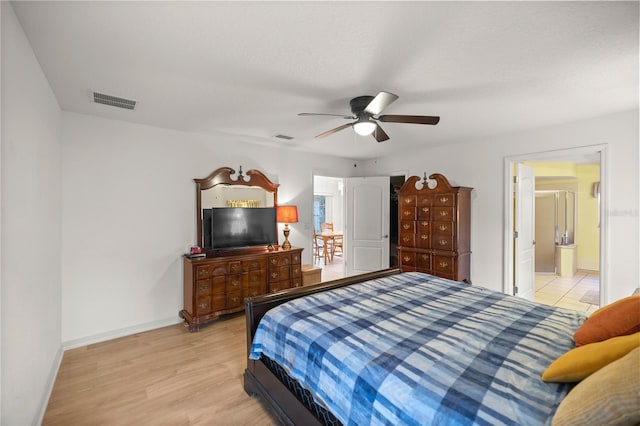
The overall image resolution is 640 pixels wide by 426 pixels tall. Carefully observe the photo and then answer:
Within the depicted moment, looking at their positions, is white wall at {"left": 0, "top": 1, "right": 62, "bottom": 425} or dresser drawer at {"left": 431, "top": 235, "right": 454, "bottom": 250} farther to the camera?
dresser drawer at {"left": 431, "top": 235, "right": 454, "bottom": 250}

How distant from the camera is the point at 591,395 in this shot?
894mm

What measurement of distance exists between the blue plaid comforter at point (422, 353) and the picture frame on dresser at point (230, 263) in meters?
1.64

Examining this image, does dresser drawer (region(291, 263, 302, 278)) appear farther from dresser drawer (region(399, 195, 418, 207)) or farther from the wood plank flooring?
dresser drawer (region(399, 195, 418, 207))

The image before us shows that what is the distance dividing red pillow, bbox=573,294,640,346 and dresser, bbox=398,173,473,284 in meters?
2.46

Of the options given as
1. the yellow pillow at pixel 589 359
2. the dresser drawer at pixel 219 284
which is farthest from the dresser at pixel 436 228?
the yellow pillow at pixel 589 359

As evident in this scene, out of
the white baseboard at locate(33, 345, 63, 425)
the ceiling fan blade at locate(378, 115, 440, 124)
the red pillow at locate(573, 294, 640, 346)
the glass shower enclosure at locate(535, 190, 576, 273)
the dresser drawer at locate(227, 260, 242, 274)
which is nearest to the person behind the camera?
the red pillow at locate(573, 294, 640, 346)

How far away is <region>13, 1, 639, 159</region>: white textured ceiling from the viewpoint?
58.5 inches

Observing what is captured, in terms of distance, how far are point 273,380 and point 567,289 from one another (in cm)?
555

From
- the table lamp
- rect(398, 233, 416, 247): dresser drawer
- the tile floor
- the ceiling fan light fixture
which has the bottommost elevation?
the tile floor

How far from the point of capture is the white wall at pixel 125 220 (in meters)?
2.98

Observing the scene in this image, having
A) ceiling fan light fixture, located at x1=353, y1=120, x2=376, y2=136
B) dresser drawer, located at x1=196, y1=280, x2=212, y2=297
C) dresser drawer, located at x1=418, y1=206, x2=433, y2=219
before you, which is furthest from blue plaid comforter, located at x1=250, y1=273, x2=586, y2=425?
dresser drawer, located at x1=418, y1=206, x2=433, y2=219

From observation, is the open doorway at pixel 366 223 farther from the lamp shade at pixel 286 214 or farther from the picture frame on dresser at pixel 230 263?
the picture frame on dresser at pixel 230 263

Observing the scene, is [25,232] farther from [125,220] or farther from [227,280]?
[227,280]

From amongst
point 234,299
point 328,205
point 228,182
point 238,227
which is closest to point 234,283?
point 234,299
